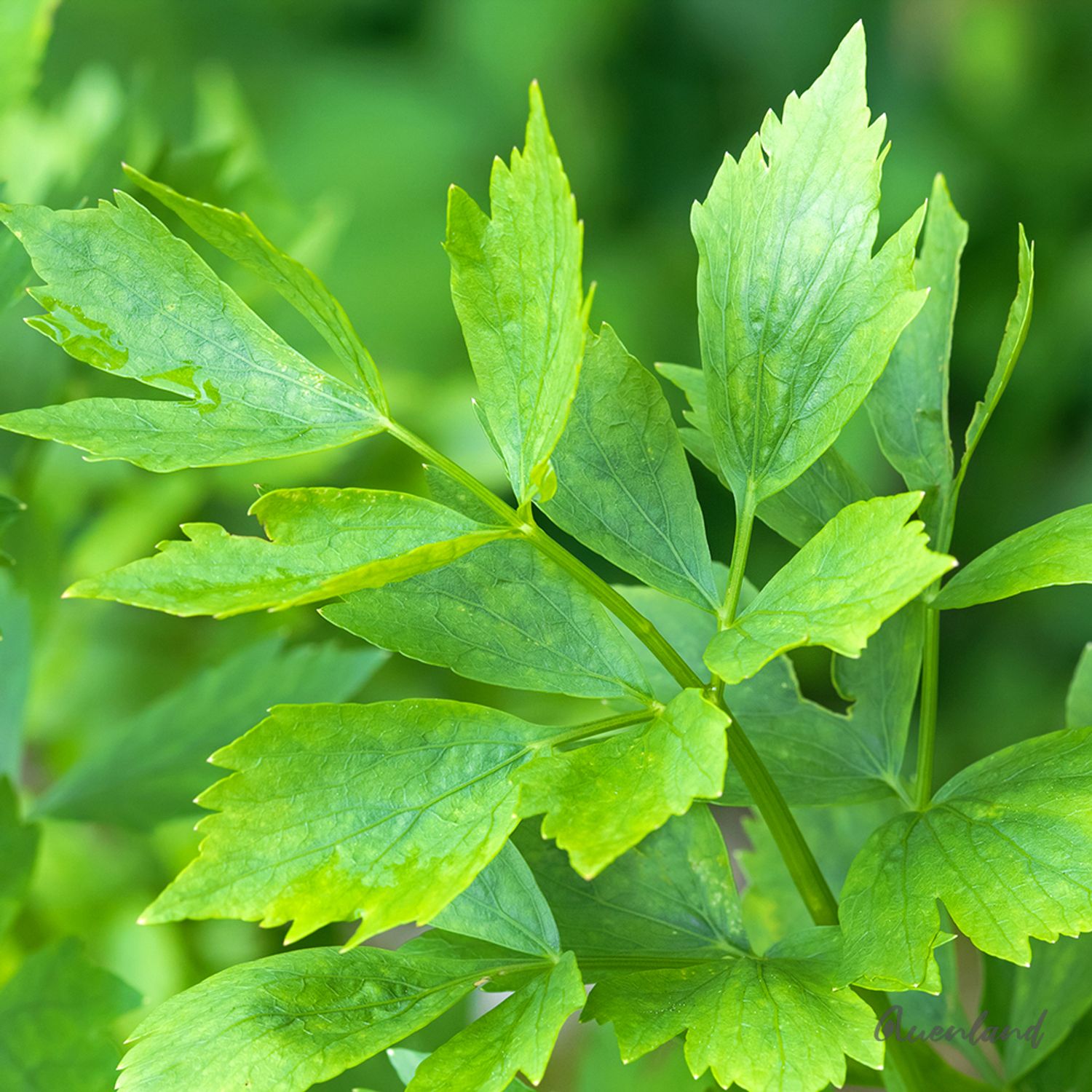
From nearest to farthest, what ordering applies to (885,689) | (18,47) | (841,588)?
(841,588), (885,689), (18,47)

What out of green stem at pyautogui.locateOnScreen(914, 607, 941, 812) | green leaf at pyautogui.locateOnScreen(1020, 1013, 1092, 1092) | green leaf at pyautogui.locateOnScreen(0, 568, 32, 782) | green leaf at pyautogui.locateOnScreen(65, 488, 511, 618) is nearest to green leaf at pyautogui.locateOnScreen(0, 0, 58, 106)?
green leaf at pyautogui.locateOnScreen(0, 568, 32, 782)

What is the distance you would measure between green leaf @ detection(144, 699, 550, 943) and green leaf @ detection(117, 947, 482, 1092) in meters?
0.04

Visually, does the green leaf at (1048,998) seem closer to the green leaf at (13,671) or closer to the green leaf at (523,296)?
the green leaf at (523,296)

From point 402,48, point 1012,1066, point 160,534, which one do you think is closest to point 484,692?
point 160,534

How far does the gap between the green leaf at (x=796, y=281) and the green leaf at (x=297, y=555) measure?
3.0 inches

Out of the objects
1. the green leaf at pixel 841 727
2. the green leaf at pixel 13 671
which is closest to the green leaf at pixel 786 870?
the green leaf at pixel 841 727

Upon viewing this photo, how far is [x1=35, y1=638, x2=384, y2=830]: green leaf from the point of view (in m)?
0.58

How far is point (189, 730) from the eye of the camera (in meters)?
0.59

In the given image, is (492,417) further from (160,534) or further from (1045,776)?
(160,534)

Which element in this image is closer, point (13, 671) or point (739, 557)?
point (739, 557)

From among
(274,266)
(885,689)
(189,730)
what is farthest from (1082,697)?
(189,730)

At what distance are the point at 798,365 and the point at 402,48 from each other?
169cm

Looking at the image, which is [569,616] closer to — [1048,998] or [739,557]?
[739,557]

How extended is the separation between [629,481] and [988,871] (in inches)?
5.3
